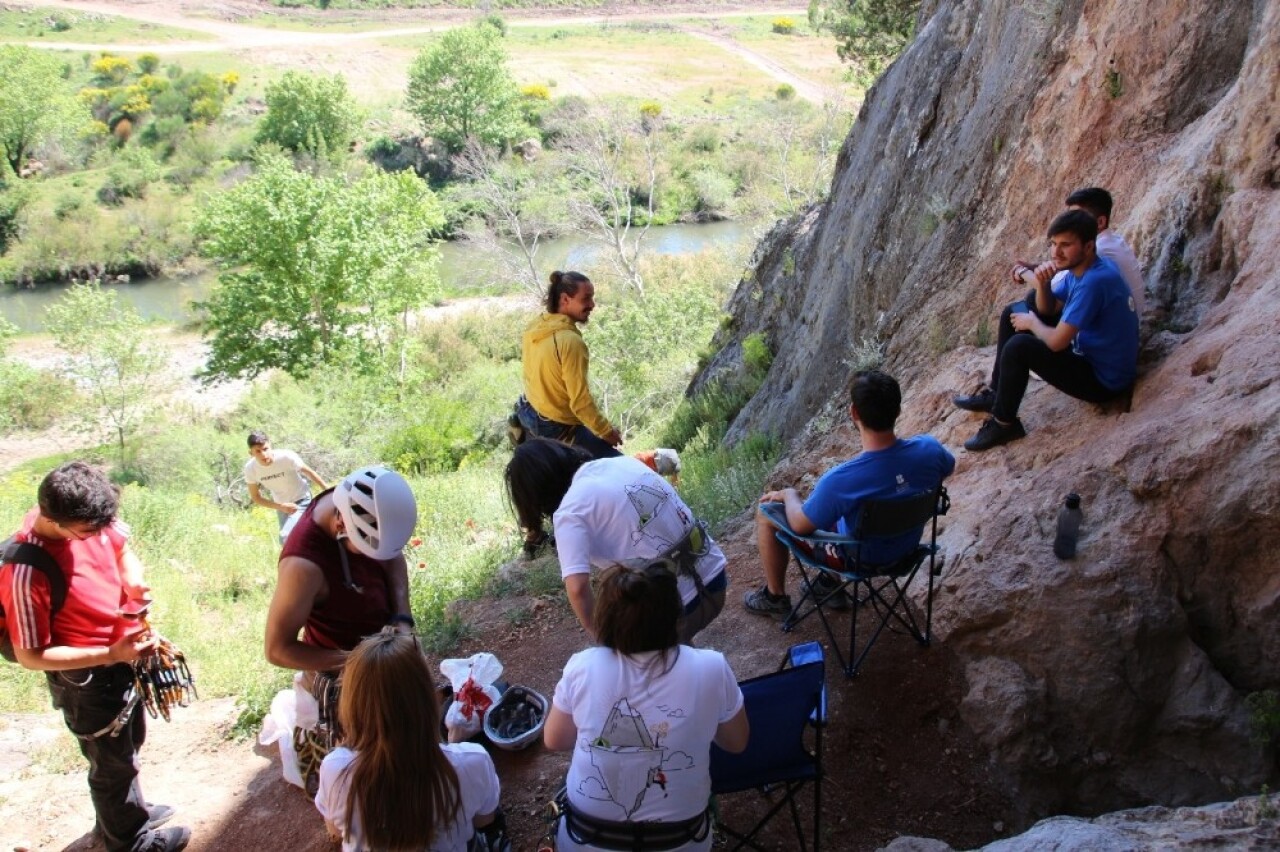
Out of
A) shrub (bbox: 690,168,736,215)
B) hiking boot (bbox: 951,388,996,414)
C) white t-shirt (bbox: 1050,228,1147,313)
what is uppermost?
white t-shirt (bbox: 1050,228,1147,313)

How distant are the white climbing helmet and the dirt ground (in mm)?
1441

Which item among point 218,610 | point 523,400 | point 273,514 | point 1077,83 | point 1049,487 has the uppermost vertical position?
point 1077,83

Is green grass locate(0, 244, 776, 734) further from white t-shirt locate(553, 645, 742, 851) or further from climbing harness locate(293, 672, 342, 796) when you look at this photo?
white t-shirt locate(553, 645, 742, 851)

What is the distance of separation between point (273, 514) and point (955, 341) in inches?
441

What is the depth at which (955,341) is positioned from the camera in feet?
21.3

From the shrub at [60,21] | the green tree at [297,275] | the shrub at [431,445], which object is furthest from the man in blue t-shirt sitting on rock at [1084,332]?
the shrub at [60,21]

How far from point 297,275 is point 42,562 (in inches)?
1064

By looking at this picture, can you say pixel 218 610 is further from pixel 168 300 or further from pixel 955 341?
pixel 168 300

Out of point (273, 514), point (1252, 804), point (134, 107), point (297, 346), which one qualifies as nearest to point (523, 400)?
point (1252, 804)

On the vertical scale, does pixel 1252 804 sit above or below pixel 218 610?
above

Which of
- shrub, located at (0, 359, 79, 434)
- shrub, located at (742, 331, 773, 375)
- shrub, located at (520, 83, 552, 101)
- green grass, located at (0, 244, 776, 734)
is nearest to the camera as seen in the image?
green grass, located at (0, 244, 776, 734)

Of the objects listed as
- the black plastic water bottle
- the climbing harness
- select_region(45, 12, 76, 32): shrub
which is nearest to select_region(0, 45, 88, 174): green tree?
select_region(45, 12, 76, 32): shrub

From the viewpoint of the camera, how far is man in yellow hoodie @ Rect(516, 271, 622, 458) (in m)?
5.52

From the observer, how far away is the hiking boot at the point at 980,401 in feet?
15.9
